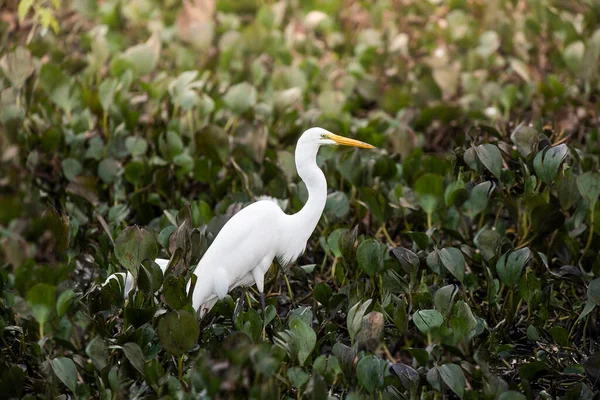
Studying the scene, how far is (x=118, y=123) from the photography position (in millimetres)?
6062

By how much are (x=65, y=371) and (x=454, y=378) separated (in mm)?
1399

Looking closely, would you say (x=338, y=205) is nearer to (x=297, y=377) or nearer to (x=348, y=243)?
(x=348, y=243)

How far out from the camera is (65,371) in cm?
350

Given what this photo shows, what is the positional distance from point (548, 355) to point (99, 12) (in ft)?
18.2

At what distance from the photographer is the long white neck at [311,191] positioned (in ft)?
13.5

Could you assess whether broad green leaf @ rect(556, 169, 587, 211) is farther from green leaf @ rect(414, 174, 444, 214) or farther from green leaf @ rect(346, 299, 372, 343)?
green leaf @ rect(346, 299, 372, 343)

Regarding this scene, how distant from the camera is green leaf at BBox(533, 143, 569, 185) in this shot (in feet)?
14.0

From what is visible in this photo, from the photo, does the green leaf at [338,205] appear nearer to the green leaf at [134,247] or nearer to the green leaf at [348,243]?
the green leaf at [348,243]

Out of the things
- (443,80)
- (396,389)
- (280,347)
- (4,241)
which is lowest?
(443,80)

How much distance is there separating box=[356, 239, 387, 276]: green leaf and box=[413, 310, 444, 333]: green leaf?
1.32 ft

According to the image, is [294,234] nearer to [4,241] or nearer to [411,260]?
[411,260]

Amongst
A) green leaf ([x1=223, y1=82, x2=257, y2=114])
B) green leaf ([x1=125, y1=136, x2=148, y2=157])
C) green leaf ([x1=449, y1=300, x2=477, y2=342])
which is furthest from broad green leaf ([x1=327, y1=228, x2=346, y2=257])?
green leaf ([x1=223, y1=82, x2=257, y2=114])

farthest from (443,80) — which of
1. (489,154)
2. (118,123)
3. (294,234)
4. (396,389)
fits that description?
(396,389)

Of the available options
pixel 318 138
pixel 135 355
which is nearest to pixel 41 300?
pixel 135 355
